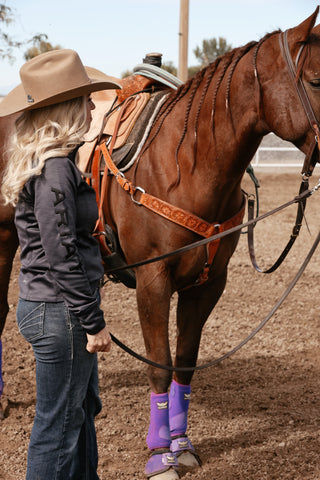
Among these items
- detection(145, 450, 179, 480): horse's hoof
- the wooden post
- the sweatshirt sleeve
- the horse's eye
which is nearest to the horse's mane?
the horse's eye

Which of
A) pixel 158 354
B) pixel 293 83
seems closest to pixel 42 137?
pixel 293 83

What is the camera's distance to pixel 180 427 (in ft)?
10.2

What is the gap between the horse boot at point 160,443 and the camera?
286 cm

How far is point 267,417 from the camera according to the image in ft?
11.5

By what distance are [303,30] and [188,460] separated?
225 cm

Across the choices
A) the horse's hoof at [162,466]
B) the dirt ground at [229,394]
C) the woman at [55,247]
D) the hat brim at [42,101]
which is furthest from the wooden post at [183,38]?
the woman at [55,247]

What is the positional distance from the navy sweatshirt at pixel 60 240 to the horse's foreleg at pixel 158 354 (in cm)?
87

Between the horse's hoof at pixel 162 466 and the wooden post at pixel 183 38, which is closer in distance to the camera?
the horse's hoof at pixel 162 466

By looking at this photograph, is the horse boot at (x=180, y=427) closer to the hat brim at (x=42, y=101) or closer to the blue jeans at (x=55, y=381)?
the blue jeans at (x=55, y=381)

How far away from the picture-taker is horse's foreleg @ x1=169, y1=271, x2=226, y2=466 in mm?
3047

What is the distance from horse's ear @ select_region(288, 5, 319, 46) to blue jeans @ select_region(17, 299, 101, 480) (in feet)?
5.11

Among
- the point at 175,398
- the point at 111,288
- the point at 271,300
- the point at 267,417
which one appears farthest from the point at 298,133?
the point at 111,288

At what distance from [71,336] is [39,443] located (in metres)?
0.42

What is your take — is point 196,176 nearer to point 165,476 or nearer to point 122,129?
point 122,129
